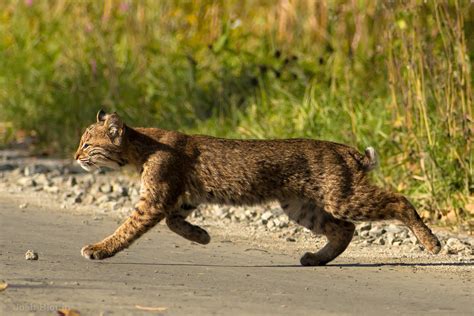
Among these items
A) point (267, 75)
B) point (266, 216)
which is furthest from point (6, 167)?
point (266, 216)

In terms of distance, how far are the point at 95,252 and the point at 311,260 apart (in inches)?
54.2

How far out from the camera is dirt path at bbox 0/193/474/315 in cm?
588

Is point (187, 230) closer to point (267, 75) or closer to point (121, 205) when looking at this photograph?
point (121, 205)

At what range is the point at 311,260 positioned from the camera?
7.49m

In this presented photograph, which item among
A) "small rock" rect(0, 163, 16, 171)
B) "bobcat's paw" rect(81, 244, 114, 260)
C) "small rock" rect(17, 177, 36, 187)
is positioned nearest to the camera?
"bobcat's paw" rect(81, 244, 114, 260)

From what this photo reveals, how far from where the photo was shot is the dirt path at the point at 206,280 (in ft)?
19.3

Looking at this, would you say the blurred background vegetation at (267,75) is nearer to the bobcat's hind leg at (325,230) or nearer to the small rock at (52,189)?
the bobcat's hind leg at (325,230)

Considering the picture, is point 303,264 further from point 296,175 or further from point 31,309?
point 31,309

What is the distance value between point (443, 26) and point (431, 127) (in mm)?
868

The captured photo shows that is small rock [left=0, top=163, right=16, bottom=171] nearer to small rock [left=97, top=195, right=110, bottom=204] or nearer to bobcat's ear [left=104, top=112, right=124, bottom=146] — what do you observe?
small rock [left=97, top=195, right=110, bottom=204]

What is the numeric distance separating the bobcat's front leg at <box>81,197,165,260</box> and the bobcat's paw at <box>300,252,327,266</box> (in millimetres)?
951

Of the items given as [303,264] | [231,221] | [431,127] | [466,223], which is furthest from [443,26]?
[303,264]

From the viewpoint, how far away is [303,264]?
7492 millimetres

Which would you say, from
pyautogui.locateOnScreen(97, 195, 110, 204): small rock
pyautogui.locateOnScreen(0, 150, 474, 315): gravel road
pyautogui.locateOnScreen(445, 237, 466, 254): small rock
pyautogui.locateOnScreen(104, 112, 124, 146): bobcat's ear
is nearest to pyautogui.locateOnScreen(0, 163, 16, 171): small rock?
pyautogui.locateOnScreen(0, 150, 474, 315): gravel road
